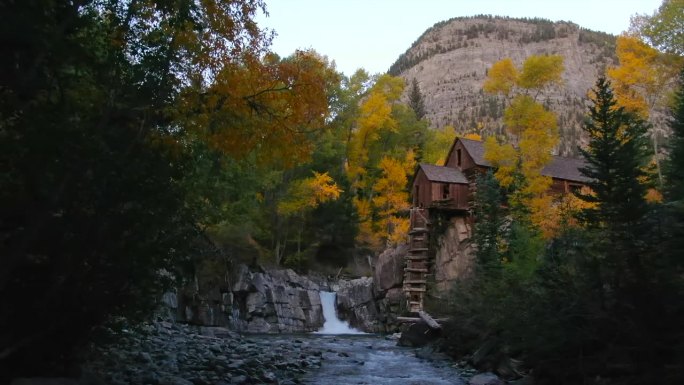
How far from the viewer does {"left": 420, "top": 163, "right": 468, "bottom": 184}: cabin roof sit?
30.6 meters

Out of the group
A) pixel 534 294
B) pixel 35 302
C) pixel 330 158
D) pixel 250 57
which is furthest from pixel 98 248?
pixel 330 158

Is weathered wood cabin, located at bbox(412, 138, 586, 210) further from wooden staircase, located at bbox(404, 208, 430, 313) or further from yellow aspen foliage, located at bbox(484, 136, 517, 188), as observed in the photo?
yellow aspen foliage, located at bbox(484, 136, 517, 188)

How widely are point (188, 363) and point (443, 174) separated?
22464 millimetres

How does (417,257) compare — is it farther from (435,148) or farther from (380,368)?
(435,148)

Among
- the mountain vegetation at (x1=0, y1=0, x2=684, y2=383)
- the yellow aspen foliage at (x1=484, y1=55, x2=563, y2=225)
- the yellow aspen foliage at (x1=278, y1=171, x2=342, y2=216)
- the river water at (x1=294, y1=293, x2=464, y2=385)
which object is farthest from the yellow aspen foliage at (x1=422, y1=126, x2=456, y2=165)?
the mountain vegetation at (x1=0, y1=0, x2=684, y2=383)

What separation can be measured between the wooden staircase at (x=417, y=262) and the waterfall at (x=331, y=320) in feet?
15.9

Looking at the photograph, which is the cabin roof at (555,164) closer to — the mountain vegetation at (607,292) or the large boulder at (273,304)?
the large boulder at (273,304)

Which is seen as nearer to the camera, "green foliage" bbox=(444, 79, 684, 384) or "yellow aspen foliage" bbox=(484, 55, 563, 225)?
"green foliage" bbox=(444, 79, 684, 384)

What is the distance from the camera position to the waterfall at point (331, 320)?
31.9 meters

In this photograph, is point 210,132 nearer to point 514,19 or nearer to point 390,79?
point 390,79

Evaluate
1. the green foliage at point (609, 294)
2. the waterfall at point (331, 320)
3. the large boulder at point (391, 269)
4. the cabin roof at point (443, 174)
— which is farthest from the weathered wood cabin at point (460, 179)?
the green foliage at point (609, 294)

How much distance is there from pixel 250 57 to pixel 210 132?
1.42 meters

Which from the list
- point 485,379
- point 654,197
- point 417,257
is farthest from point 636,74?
point 485,379

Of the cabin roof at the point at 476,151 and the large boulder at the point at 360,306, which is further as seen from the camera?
the large boulder at the point at 360,306
